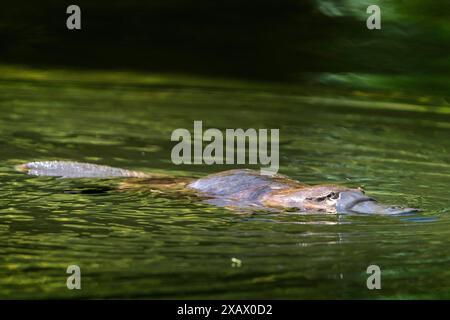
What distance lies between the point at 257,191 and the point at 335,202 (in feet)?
1.82

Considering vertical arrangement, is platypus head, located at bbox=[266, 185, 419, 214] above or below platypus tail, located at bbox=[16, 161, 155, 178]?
below

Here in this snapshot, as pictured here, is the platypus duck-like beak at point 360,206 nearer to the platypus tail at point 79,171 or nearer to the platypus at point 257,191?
the platypus at point 257,191

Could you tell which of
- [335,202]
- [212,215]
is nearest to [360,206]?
[335,202]

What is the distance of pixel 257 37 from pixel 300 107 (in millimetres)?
2141

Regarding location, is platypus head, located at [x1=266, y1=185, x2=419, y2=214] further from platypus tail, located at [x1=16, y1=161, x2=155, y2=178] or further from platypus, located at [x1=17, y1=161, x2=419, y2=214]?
platypus tail, located at [x1=16, y1=161, x2=155, y2=178]

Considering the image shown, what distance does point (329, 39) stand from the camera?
12.6m

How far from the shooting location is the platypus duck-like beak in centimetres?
674

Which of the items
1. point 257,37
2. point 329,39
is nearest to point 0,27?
point 257,37

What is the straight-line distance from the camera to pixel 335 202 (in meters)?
6.80

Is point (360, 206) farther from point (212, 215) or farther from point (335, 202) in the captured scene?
point (212, 215)

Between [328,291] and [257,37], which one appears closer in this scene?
[328,291]

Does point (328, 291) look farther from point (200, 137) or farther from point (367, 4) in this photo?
point (367, 4)

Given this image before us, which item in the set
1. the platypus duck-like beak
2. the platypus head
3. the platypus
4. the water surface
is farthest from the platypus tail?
the platypus duck-like beak

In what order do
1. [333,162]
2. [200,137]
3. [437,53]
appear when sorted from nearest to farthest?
[333,162] → [200,137] → [437,53]
